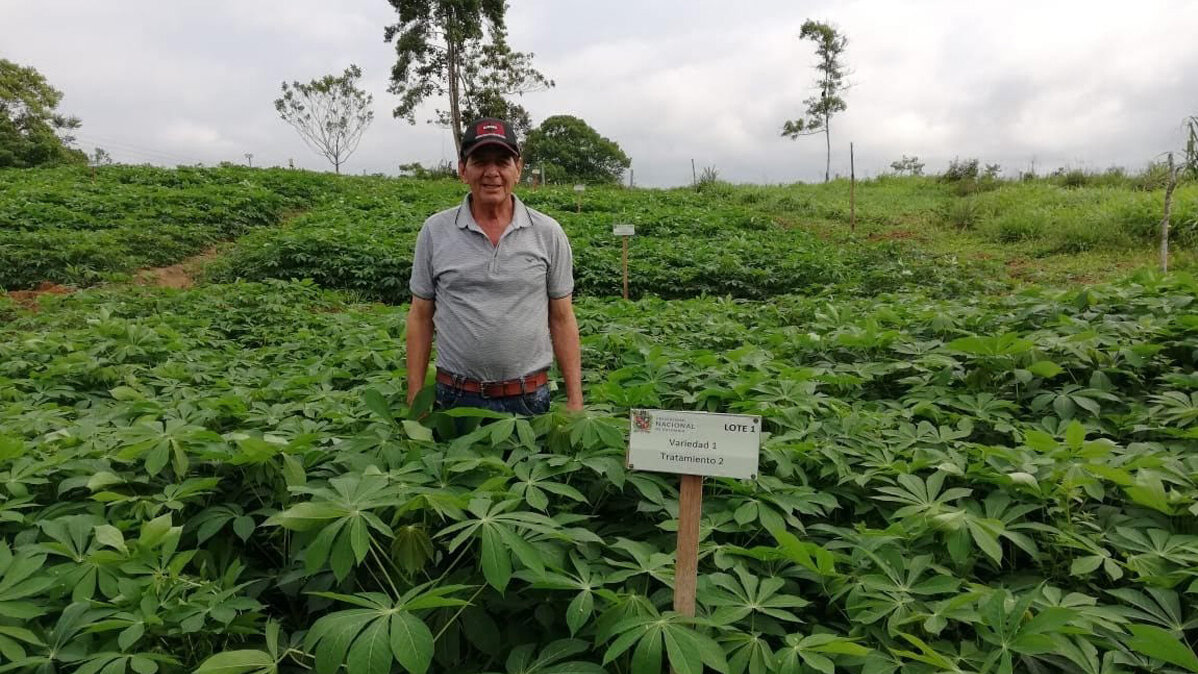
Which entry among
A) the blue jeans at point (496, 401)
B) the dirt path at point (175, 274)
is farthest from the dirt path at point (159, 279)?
the blue jeans at point (496, 401)

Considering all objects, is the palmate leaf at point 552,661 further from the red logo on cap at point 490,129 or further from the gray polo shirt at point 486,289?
the red logo on cap at point 490,129

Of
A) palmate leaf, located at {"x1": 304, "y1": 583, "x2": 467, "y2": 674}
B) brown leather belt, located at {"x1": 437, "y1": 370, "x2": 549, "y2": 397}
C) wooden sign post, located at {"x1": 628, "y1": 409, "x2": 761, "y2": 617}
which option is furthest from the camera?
brown leather belt, located at {"x1": 437, "y1": 370, "x2": 549, "y2": 397}

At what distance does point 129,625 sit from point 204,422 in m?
1.11

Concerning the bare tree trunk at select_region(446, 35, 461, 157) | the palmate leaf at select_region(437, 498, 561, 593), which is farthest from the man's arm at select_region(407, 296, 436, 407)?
the bare tree trunk at select_region(446, 35, 461, 157)

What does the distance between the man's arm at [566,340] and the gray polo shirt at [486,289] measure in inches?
2.8

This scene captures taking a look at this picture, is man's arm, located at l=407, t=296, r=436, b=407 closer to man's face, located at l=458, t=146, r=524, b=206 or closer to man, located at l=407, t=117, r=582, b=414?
man, located at l=407, t=117, r=582, b=414

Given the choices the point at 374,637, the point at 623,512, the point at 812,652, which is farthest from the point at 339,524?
the point at 812,652

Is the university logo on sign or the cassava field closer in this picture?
the cassava field

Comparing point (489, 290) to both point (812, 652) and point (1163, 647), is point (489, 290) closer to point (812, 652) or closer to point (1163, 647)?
point (812, 652)

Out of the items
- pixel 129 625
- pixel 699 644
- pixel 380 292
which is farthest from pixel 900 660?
pixel 380 292

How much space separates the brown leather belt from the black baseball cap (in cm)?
76

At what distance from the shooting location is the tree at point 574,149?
39188 millimetres

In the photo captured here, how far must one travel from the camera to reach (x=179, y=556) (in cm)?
147

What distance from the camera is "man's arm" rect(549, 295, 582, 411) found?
233cm
